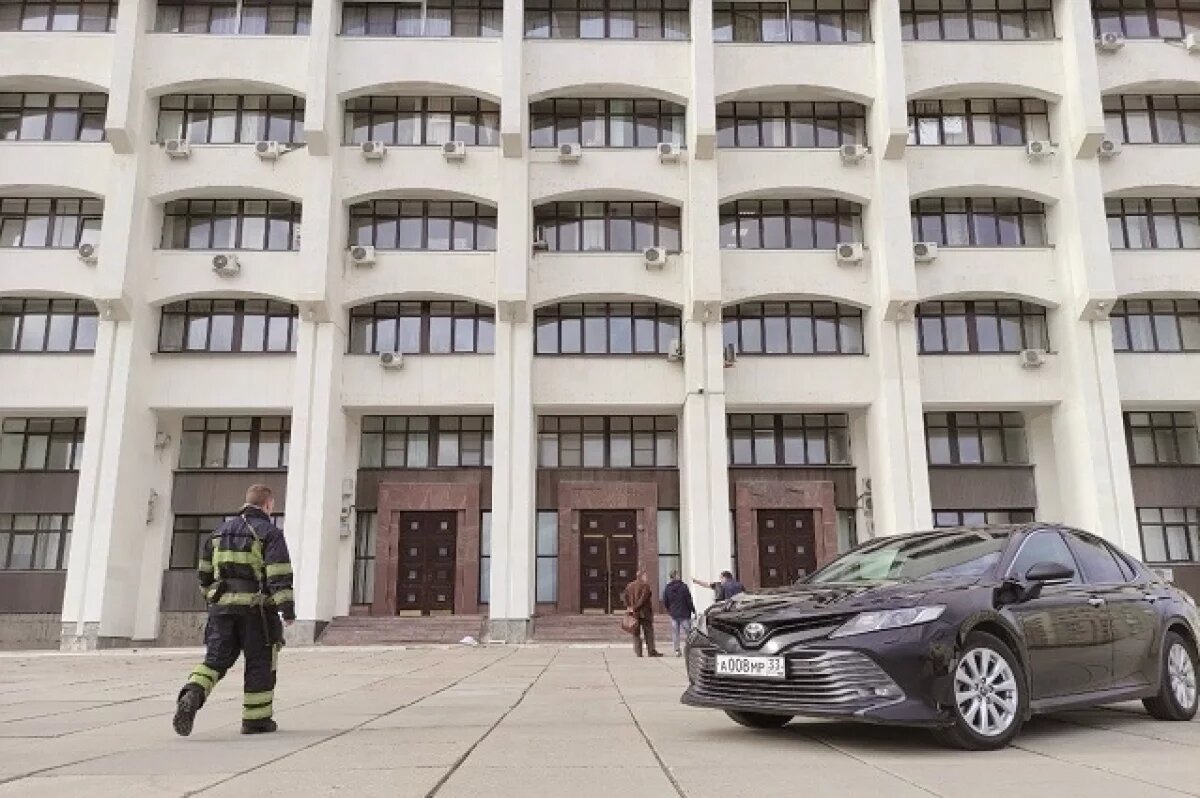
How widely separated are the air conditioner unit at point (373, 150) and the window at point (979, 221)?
48.8 feet

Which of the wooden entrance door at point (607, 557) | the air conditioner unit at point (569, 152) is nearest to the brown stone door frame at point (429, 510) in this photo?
the wooden entrance door at point (607, 557)

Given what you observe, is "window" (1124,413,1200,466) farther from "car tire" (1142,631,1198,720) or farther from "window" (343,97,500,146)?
"car tire" (1142,631,1198,720)

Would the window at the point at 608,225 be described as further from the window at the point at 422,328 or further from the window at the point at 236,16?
the window at the point at 236,16

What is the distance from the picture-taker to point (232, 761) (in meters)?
5.62

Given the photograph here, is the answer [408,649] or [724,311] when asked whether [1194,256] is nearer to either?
[724,311]

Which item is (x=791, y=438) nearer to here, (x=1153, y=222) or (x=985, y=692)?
(x=1153, y=222)

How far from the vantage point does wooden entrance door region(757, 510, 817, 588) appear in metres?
26.2

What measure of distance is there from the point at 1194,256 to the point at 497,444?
19.6 metres

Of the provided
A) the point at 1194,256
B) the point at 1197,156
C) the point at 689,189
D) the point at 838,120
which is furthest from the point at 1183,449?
the point at 689,189

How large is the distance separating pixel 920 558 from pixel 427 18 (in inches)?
979

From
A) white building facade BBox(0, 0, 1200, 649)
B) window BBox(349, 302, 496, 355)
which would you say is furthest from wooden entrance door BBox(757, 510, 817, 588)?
window BBox(349, 302, 496, 355)

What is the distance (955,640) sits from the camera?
5.83 metres

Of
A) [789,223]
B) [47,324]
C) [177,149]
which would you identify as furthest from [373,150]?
[789,223]

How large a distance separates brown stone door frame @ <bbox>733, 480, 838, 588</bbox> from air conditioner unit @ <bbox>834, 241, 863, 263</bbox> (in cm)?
616
